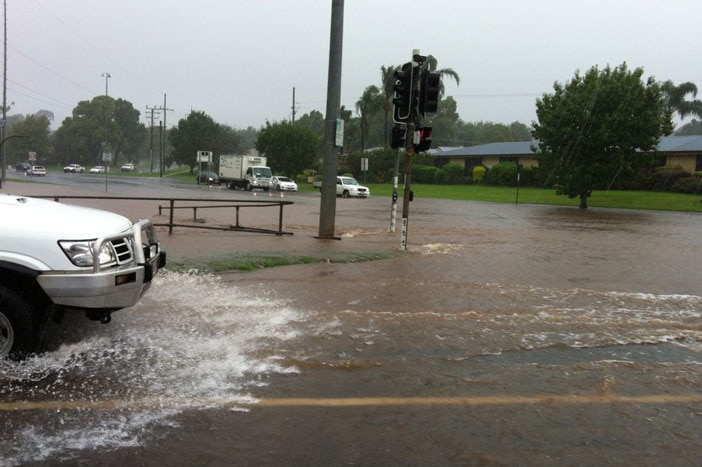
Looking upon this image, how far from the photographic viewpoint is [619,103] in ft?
115

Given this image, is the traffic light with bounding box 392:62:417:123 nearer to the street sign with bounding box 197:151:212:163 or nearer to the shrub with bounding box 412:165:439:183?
the street sign with bounding box 197:151:212:163

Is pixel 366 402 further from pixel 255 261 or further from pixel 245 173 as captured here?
pixel 245 173

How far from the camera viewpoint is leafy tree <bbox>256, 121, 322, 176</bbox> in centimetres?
6731

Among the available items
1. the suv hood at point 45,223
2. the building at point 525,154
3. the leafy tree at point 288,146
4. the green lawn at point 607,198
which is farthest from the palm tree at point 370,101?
the suv hood at point 45,223

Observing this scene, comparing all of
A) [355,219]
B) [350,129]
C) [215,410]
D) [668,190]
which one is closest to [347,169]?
[350,129]

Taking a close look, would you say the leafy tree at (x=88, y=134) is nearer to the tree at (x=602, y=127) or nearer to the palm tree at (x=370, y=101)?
the palm tree at (x=370, y=101)

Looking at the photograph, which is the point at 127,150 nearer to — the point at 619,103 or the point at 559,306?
the point at 619,103

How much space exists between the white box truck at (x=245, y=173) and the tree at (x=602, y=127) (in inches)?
921

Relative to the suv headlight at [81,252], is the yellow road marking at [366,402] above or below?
below

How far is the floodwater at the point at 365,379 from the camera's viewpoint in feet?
11.5

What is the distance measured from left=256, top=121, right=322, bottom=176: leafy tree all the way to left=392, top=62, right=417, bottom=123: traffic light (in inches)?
2185

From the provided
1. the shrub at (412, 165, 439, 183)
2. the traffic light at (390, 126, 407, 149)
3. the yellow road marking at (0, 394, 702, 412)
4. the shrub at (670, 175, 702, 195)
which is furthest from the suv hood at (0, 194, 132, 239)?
the shrub at (412, 165, 439, 183)

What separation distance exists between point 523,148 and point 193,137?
5000 cm

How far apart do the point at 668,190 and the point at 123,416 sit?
49135mm
